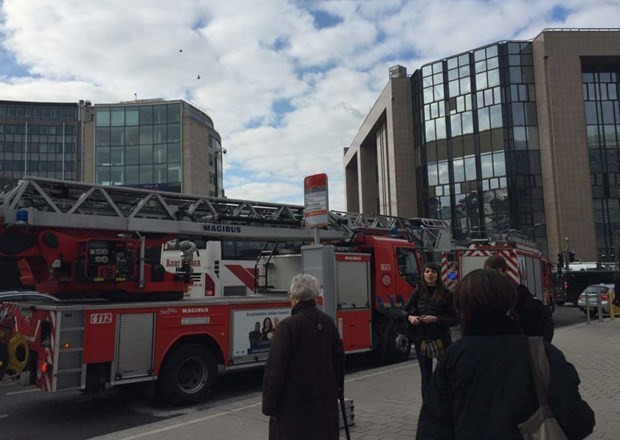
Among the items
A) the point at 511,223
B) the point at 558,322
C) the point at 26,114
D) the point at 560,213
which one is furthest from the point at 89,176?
the point at 558,322

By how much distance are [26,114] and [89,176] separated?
2064 cm

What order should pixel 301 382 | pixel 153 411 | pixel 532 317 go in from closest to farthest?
pixel 301 382, pixel 532 317, pixel 153 411

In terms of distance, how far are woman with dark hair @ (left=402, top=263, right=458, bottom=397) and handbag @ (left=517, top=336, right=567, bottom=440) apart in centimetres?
359

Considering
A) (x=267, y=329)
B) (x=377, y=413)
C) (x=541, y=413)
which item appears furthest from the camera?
(x=267, y=329)

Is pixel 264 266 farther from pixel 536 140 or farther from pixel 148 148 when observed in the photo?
pixel 148 148

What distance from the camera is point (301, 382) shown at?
3648mm

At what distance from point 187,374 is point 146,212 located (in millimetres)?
2720

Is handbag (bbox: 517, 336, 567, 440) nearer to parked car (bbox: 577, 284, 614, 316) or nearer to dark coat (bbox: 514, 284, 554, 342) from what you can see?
dark coat (bbox: 514, 284, 554, 342)

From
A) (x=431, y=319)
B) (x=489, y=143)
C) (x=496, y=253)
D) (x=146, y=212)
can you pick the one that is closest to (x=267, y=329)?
(x=146, y=212)

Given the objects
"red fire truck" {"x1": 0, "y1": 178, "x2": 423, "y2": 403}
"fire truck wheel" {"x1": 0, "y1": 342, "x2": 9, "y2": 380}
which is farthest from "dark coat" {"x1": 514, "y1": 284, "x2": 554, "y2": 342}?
"fire truck wheel" {"x1": 0, "y1": 342, "x2": 9, "y2": 380}

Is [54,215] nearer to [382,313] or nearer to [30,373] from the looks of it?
[30,373]

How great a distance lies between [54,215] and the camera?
7.45m

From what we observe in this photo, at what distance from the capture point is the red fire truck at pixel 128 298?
275 inches

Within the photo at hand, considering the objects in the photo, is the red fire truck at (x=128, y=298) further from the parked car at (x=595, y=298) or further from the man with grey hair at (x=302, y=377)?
the parked car at (x=595, y=298)
